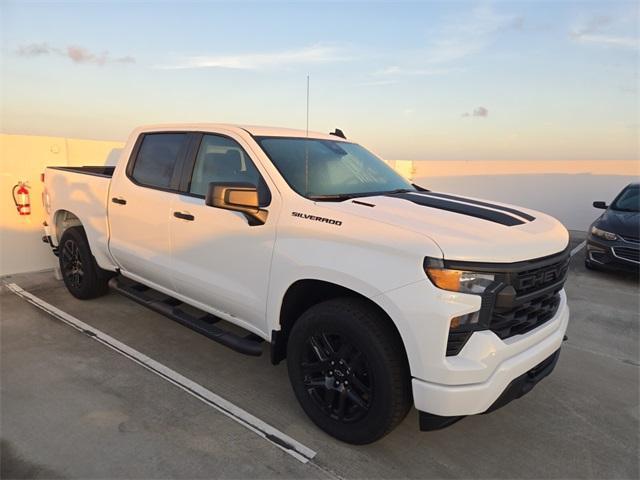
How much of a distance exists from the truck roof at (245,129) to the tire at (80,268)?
1.47 metres

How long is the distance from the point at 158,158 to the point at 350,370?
257 cm

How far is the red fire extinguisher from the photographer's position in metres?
6.10

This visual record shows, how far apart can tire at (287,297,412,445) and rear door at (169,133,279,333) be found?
1.40 ft

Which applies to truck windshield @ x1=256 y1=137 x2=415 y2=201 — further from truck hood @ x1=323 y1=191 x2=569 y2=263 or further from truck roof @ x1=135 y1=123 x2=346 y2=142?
truck hood @ x1=323 y1=191 x2=569 y2=263

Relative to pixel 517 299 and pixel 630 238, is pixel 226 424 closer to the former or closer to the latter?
pixel 517 299

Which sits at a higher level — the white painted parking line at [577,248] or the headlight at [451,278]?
the headlight at [451,278]

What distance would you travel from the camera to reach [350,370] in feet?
8.53

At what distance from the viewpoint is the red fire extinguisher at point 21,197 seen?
6102 millimetres

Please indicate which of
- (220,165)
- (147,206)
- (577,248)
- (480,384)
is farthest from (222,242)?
(577,248)

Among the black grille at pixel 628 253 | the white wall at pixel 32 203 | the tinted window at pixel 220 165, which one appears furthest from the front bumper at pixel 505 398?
the white wall at pixel 32 203

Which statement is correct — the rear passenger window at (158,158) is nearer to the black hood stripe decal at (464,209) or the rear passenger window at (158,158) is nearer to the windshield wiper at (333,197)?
the windshield wiper at (333,197)

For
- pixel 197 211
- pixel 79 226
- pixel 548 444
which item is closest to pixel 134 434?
pixel 197 211

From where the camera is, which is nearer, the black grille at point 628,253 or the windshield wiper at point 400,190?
the windshield wiper at point 400,190

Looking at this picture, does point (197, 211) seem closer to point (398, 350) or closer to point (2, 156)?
point (398, 350)
